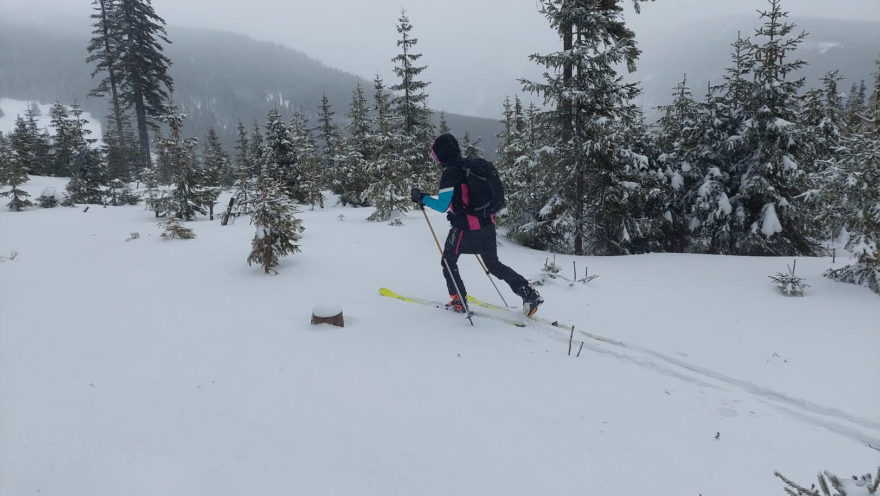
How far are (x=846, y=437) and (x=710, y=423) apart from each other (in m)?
1.05

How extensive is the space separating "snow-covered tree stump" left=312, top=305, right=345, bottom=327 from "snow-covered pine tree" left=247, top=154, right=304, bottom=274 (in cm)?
292

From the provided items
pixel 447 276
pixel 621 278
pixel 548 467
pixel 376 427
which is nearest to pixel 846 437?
pixel 548 467

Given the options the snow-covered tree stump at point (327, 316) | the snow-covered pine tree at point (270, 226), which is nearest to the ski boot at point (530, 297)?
the snow-covered tree stump at point (327, 316)

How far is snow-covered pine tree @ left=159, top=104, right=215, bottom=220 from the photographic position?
52.8 feet

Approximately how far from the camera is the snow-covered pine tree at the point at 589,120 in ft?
38.9

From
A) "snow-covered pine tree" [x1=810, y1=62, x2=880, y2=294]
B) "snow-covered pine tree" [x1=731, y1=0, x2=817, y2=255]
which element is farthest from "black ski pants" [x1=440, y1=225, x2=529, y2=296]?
"snow-covered pine tree" [x1=731, y1=0, x2=817, y2=255]

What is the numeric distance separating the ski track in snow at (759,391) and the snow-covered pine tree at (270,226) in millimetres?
5499

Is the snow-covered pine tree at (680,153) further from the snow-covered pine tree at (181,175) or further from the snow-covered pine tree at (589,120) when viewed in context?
the snow-covered pine tree at (181,175)

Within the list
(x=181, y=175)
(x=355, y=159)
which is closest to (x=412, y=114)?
(x=355, y=159)

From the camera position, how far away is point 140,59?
24.3 metres

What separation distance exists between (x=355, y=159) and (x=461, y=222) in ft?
74.6

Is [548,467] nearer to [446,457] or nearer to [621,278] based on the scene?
[446,457]

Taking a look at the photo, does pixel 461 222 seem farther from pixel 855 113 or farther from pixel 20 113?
pixel 20 113

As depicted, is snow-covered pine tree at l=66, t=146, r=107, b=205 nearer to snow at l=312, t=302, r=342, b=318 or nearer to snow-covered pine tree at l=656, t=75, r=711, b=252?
snow at l=312, t=302, r=342, b=318
